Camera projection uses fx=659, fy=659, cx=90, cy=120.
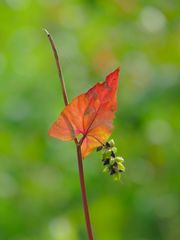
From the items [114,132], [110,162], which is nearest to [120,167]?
[110,162]

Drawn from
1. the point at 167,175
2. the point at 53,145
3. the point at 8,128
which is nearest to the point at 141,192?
the point at 167,175

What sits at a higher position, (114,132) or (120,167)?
(114,132)

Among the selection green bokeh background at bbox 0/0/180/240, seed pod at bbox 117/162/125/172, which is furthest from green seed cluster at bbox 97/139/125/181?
green bokeh background at bbox 0/0/180/240

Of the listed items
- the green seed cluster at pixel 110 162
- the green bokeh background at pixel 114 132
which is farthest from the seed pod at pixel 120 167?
the green bokeh background at pixel 114 132

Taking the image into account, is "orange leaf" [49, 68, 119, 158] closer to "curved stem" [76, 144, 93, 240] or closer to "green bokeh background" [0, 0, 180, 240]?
"curved stem" [76, 144, 93, 240]

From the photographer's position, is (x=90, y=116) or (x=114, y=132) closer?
(x=90, y=116)

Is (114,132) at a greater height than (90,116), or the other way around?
(114,132)

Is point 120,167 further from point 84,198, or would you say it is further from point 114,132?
point 114,132
